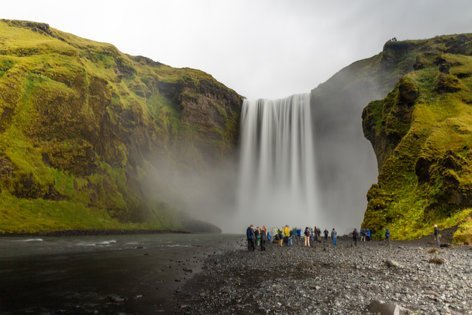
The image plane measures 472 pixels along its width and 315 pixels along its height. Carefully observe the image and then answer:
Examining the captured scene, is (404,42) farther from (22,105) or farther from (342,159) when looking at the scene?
(22,105)

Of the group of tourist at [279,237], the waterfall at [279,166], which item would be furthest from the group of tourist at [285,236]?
the waterfall at [279,166]

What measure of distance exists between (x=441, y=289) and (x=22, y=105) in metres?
83.5

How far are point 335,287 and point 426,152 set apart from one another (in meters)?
32.6

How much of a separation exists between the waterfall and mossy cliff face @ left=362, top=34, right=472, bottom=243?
4279cm

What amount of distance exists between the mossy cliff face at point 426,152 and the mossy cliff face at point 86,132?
55.7 m

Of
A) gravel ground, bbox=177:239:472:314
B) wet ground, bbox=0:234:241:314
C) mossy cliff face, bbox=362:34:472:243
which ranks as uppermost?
mossy cliff face, bbox=362:34:472:243

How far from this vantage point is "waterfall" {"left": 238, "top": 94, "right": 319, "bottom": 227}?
103688mm

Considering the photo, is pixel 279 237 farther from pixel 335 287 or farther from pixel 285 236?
pixel 335 287

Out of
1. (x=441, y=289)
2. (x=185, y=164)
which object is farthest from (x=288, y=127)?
(x=441, y=289)

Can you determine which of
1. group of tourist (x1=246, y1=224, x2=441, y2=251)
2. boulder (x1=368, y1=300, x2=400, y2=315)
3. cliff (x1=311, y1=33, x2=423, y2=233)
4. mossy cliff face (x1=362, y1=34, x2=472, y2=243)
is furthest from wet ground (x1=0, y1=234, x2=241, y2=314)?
cliff (x1=311, y1=33, x2=423, y2=233)

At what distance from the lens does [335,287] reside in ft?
44.9

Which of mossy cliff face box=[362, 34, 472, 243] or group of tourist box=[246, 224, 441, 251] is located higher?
mossy cliff face box=[362, 34, 472, 243]

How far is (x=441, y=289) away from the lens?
40.1 feet

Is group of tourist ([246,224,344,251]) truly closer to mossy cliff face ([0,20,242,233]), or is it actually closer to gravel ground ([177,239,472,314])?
gravel ground ([177,239,472,314])
